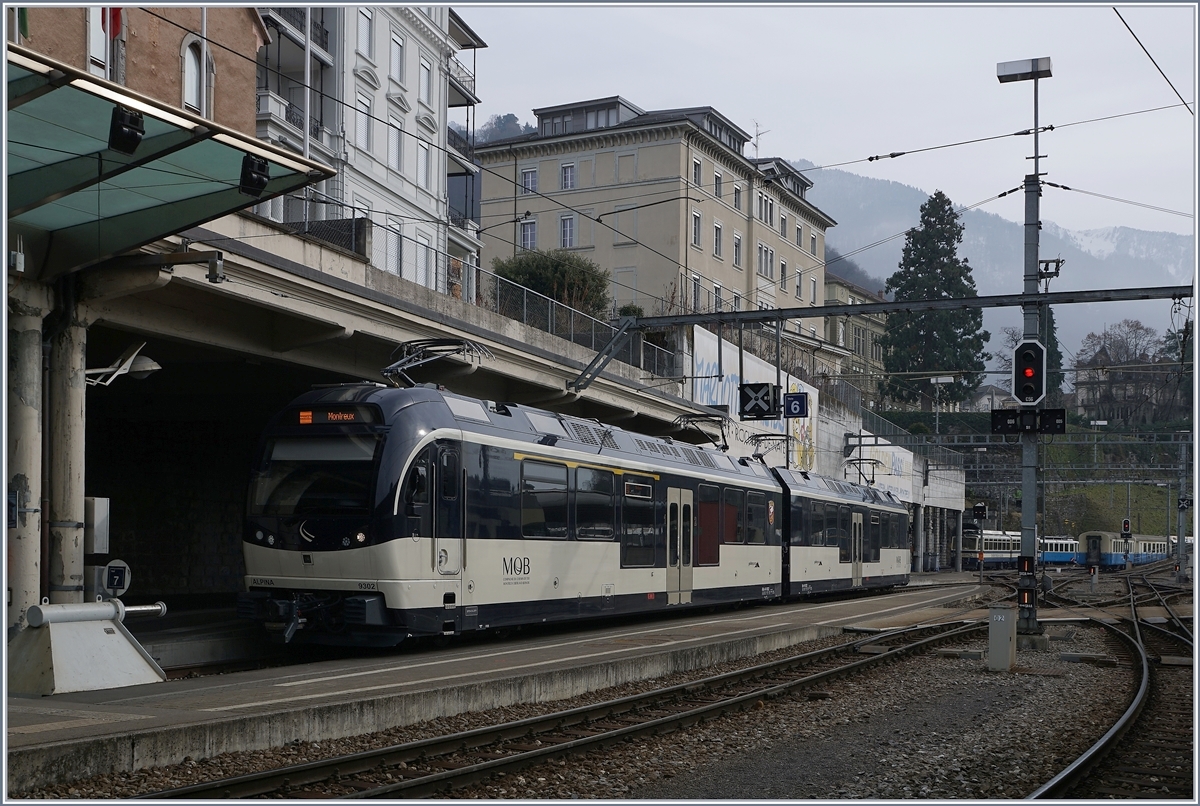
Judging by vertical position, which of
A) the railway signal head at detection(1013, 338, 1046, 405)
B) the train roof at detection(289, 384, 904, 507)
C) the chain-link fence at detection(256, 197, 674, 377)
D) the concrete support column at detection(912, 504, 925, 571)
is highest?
the chain-link fence at detection(256, 197, 674, 377)

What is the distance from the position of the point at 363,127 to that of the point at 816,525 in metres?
23.6

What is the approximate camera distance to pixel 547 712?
12211mm

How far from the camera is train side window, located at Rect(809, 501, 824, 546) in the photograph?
31281 millimetres

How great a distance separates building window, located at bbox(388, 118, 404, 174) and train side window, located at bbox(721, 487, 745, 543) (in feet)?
85.6

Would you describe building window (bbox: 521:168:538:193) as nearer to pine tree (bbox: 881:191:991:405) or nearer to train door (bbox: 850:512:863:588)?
pine tree (bbox: 881:191:991:405)

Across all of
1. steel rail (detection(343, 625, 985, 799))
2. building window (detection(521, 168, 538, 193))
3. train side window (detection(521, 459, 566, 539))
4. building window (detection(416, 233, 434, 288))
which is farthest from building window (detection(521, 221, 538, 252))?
steel rail (detection(343, 625, 985, 799))

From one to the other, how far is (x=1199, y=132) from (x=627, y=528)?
12774 millimetres

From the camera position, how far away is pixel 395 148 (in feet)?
157

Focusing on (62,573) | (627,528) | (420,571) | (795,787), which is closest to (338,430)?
(420,571)

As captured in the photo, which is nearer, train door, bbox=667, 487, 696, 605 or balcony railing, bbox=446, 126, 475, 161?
train door, bbox=667, 487, 696, 605

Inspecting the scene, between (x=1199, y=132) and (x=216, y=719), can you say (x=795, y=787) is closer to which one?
(x=216, y=719)

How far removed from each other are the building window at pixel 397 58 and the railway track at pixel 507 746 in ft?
121

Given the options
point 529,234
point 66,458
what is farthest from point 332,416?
point 529,234

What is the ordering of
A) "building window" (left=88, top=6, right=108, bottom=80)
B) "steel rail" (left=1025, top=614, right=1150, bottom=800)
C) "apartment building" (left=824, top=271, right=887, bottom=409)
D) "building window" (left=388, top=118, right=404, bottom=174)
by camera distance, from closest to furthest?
1. "steel rail" (left=1025, top=614, right=1150, bottom=800)
2. "building window" (left=88, top=6, right=108, bottom=80)
3. "building window" (left=388, top=118, right=404, bottom=174)
4. "apartment building" (left=824, top=271, right=887, bottom=409)
